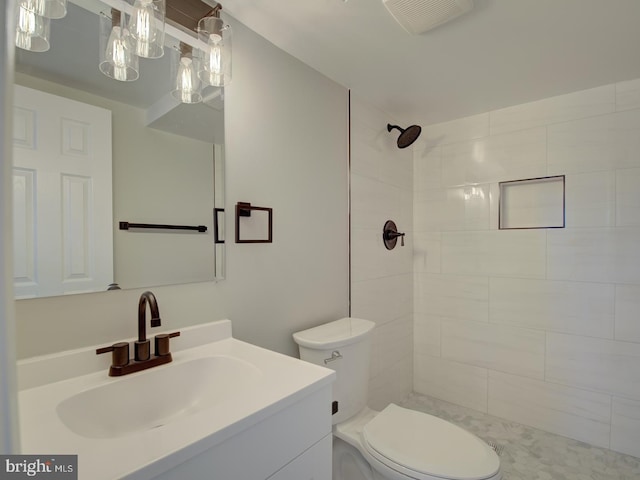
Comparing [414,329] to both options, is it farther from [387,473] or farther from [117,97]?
[117,97]

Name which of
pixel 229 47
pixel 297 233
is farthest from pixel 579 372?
pixel 229 47

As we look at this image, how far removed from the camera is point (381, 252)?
218 centimetres

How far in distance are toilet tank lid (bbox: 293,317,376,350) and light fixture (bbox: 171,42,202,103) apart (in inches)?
41.9

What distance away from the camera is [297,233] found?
1.58 metres

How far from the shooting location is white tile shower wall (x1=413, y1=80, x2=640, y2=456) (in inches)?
72.9

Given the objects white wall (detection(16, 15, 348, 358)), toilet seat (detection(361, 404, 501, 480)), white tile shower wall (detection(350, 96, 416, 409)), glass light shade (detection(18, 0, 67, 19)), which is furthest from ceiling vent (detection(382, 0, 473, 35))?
toilet seat (detection(361, 404, 501, 480))

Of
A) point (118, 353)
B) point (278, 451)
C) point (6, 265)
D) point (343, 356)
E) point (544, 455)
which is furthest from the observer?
point (544, 455)

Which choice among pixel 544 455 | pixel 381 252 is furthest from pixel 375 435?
pixel 544 455

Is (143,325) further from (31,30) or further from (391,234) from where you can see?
(391,234)

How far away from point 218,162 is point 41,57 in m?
0.55

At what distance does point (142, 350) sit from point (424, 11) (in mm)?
1555

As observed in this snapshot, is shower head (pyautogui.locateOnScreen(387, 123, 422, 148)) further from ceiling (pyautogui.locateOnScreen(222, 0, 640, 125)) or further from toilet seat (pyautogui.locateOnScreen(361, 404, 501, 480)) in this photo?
toilet seat (pyautogui.locateOnScreen(361, 404, 501, 480))

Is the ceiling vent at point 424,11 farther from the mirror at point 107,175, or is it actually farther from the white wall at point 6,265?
the white wall at point 6,265

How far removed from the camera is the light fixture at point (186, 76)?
3.78 feet
